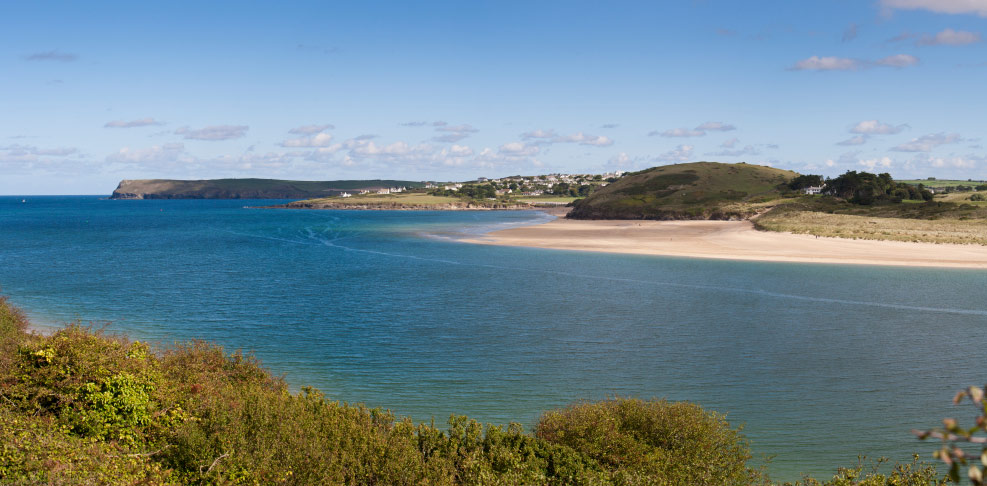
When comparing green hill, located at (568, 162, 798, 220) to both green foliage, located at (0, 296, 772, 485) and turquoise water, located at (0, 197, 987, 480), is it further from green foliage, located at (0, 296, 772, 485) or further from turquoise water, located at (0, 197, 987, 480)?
green foliage, located at (0, 296, 772, 485)

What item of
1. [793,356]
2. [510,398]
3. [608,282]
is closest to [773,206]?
[608,282]

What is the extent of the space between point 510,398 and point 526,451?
398 inches

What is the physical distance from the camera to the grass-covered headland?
14672 mm

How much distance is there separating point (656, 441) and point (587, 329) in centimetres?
2169

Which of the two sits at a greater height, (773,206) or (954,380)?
(773,206)

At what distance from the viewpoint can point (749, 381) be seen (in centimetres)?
2945

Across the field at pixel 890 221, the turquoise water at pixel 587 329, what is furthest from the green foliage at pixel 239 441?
the field at pixel 890 221

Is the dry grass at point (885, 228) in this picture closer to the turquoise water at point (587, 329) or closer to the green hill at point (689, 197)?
the turquoise water at point (587, 329)

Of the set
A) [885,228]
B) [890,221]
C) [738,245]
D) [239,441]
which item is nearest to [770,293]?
[738,245]

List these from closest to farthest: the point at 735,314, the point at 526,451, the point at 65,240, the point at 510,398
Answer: the point at 526,451
the point at 510,398
the point at 735,314
the point at 65,240

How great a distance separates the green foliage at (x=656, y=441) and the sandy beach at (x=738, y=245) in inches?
2343

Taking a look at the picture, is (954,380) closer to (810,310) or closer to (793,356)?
(793,356)

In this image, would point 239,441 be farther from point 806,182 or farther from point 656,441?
point 806,182

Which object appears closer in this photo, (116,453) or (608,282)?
(116,453)
